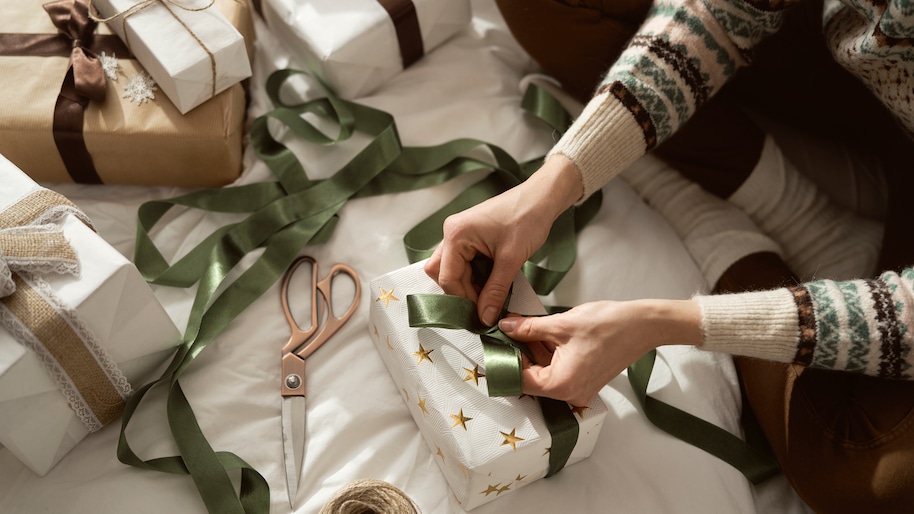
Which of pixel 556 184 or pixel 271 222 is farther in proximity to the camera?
pixel 271 222

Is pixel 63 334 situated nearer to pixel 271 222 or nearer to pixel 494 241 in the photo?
pixel 271 222

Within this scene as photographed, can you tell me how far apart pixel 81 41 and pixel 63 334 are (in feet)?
1.40

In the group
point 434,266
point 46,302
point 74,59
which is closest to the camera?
point 46,302

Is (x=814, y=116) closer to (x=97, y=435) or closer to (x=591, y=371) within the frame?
(x=591, y=371)

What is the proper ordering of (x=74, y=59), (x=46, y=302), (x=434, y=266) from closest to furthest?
(x=46, y=302) < (x=434, y=266) < (x=74, y=59)

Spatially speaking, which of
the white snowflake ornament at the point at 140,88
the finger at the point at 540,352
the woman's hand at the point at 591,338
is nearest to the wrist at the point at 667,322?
the woman's hand at the point at 591,338

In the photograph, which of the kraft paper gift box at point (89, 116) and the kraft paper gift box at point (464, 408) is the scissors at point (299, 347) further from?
the kraft paper gift box at point (89, 116)

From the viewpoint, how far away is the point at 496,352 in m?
0.70

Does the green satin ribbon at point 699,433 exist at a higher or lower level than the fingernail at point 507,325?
lower

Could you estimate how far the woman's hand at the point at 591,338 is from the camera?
691mm

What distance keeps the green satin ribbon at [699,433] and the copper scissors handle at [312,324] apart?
0.35 meters

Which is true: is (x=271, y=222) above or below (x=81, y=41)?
below

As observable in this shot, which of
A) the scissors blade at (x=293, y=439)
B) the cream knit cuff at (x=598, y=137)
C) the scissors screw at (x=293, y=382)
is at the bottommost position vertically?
the scissors blade at (x=293, y=439)

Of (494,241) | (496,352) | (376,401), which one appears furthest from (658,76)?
(376,401)
